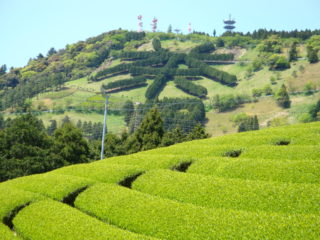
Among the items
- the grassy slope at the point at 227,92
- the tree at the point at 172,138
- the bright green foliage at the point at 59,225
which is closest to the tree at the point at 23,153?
the tree at the point at 172,138

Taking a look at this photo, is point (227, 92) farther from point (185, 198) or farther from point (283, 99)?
point (185, 198)

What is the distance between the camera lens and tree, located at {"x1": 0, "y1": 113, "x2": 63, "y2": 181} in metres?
50.4

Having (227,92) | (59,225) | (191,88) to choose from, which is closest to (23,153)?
(59,225)

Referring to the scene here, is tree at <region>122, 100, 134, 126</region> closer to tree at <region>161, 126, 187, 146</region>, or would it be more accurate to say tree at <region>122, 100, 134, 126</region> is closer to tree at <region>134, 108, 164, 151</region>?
tree at <region>161, 126, 187, 146</region>

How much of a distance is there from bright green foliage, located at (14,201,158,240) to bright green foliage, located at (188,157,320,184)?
6700 mm

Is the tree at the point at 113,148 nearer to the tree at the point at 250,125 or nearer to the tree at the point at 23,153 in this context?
the tree at the point at 23,153

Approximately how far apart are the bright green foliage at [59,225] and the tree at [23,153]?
34.6 meters

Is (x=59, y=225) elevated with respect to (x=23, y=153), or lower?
elevated

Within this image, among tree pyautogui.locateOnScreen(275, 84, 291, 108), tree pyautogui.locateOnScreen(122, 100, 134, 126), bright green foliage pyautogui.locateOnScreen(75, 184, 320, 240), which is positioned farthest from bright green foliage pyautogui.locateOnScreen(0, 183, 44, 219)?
tree pyautogui.locateOnScreen(275, 84, 291, 108)

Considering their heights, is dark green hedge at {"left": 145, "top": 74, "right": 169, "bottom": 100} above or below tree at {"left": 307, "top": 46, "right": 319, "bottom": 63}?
below

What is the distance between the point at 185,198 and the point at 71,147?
4431 cm

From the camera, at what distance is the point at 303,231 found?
34.6ft

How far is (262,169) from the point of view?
17453 millimetres

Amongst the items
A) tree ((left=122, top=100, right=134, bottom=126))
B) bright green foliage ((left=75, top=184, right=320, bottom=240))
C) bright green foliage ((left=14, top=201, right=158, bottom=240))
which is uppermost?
bright green foliage ((left=75, top=184, right=320, bottom=240))
